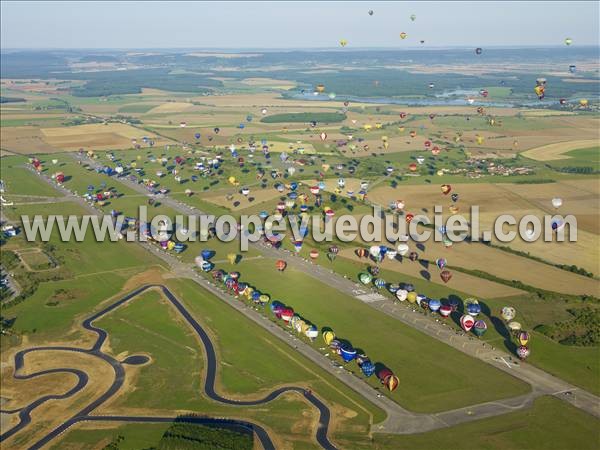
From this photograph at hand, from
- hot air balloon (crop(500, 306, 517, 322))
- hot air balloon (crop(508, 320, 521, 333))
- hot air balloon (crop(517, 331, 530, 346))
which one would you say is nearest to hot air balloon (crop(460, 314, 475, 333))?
hot air balloon (crop(508, 320, 521, 333))

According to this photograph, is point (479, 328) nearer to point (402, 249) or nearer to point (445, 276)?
point (445, 276)

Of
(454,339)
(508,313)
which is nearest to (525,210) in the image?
(508,313)

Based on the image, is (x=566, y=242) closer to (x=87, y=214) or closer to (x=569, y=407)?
(x=569, y=407)

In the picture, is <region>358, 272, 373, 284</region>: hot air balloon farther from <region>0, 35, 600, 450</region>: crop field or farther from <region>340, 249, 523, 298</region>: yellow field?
<region>340, 249, 523, 298</region>: yellow field

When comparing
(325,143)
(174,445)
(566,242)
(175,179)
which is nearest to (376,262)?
(566,242)

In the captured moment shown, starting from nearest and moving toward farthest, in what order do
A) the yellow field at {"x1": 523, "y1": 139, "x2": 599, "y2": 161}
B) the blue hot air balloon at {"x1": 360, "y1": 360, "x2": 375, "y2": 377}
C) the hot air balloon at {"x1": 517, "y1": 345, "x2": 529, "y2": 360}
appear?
the blue hot air balloon at {"x1": 360, "y1": 360, "x2": 375, "y2": 377}, the hot air balloon at {"x1": 517, "y1": 345, "x2": 529, "y2": 360}, the yellow field at {"x1": 523, "y1": 139, "x2": 599, "y2": 161}

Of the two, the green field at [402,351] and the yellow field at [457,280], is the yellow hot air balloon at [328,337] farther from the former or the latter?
the yellow field at [457,280]
